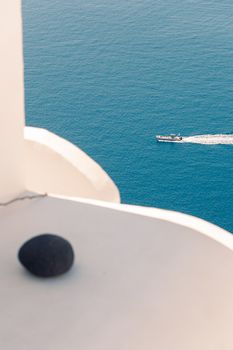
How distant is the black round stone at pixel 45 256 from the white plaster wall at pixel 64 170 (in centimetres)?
152

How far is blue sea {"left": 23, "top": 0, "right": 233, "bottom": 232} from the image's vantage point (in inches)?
1018

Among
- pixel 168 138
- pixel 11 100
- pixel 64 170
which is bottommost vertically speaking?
pixel 168 138

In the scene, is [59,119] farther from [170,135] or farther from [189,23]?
[189,23]

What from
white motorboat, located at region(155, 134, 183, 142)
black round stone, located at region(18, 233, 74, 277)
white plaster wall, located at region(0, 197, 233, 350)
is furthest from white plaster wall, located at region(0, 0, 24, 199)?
white motorboat, located at region(155, 134, 183, 142)

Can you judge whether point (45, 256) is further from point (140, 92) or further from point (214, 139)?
point (140, 92)

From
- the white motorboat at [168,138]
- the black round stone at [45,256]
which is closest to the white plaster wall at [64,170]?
the black round stone at [45,256]

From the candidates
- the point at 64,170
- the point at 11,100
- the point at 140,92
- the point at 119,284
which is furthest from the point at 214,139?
the point at 119,284

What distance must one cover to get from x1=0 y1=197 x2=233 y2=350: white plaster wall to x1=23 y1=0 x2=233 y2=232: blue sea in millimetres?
21410

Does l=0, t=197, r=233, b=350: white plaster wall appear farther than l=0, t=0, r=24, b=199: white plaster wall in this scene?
No

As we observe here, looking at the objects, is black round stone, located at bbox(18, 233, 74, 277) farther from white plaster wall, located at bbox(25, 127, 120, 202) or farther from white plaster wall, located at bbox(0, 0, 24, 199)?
white plaster wall, located at bbox(25, 127, 120, 202)

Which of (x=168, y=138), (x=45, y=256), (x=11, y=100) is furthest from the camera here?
(x=168, y=138)

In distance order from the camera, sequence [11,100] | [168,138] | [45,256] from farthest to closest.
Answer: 1. [168,138]
2. [11,100]
3. [45,256]

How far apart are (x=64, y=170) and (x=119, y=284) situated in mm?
1698

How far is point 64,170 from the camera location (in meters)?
4.23
